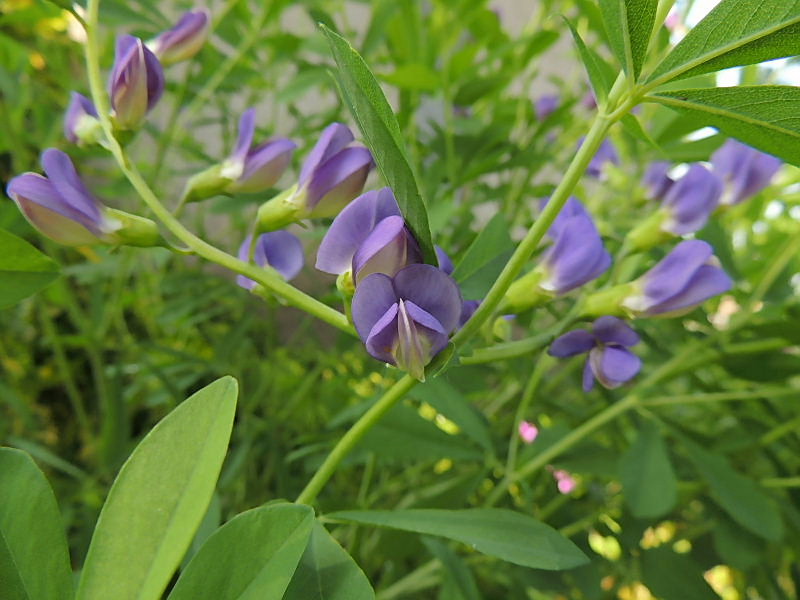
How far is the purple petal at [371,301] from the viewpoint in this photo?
221mm

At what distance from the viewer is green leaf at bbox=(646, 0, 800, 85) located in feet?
0.69

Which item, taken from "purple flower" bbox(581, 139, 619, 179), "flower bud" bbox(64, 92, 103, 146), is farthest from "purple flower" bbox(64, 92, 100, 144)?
"purple flower" bbox(581, 139, 619, 179)

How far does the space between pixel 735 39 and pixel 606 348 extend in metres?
0.14

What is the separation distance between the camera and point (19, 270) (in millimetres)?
297

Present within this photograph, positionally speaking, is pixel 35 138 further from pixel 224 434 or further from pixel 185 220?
pixel 224 434

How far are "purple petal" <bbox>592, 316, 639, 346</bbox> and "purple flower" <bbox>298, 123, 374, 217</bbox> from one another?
12 centimetres

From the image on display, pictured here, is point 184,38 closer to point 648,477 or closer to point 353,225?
point 353,225

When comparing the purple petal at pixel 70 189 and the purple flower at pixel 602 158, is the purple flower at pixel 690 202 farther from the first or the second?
the purple petal at pixel 70 189

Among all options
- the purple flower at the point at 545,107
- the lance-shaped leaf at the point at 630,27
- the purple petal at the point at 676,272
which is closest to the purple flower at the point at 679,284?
the purple petal at the point at 676,272

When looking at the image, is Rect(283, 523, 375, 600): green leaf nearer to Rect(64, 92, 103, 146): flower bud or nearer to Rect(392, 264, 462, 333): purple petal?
Rect(392, 264, 462, 333): purple petal

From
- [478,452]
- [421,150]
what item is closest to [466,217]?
[421,150]

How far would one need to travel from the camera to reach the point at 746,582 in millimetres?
713

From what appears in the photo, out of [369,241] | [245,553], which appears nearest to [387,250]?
[369,241]

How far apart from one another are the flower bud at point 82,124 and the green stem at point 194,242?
24 mm
